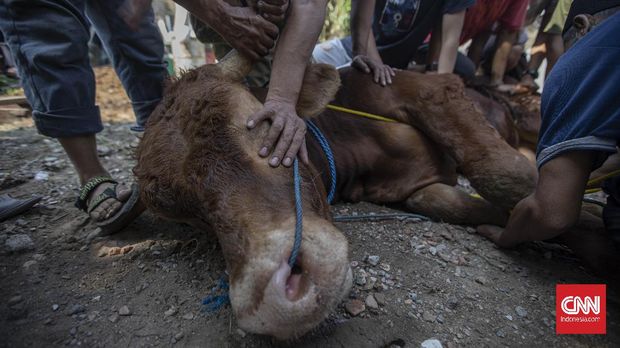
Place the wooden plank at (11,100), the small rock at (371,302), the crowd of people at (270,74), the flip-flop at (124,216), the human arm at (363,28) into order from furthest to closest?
the wooden plank at (11,100) → the human arm at (363,28) → the flip-flop at (124,216) → the small rock at (371,302) → the crowd of people at (270,74)

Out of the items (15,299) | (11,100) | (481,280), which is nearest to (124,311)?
(15,299)

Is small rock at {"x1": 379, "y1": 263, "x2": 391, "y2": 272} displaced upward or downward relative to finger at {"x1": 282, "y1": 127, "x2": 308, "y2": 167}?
downward

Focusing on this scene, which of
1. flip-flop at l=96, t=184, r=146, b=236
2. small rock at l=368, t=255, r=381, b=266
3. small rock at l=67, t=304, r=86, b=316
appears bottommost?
small rock at l=368, t=255, r=381, b=266

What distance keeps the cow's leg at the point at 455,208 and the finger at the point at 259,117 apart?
1612mm

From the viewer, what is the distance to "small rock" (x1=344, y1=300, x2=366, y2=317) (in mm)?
1799

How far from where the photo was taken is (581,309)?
1.97 metres

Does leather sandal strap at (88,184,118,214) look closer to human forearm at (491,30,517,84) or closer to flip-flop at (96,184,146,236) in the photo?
flip-flop at (96,184,146,236)

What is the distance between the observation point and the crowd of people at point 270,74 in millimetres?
1740

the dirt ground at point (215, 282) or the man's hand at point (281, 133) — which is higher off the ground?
the man's hand at point (281, 133)

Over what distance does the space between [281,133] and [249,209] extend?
45 cm

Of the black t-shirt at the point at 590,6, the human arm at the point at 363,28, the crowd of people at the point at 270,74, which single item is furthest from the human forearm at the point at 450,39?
the black t-shirt at the point at 590,6

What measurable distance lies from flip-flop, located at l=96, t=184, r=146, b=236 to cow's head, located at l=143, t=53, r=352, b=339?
27.8 inches

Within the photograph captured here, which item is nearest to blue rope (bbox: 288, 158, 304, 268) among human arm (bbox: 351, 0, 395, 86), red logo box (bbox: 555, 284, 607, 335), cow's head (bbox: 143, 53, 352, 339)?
cow's head (bbox: 143, 53, 352, 339)

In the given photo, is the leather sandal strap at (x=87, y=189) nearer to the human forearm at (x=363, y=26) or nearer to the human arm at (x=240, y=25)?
the human arm at (x=240, y=25)
